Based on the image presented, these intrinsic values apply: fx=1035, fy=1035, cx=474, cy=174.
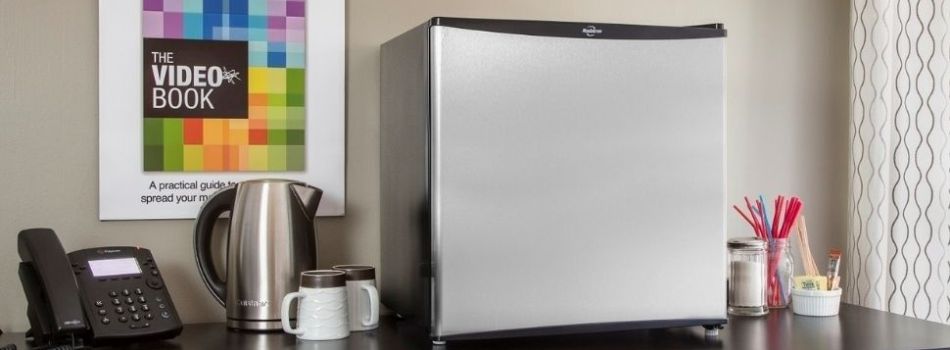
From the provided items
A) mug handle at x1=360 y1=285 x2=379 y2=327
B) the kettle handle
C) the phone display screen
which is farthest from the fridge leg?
the phone display screen

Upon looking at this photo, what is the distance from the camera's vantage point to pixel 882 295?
84.6 inches

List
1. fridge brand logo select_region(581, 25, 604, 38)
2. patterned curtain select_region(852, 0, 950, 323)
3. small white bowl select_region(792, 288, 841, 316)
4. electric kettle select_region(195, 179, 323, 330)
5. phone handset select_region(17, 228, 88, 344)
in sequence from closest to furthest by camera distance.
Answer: phone handset select_region(17, 228, 88, 344) → fridge brand logo select_region(581, 25, 604, 38) → electric kettle select_region(195, 179, 323, 330) → small white bowl select_region(792, 288, 841, 316) → patterned curtain select_region(852, 0, 950, 323)

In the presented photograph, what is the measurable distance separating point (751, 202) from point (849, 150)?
0.82 feet

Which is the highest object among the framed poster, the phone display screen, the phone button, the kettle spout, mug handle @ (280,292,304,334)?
the framed poster

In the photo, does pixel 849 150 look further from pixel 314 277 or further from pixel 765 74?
pixel 314 277

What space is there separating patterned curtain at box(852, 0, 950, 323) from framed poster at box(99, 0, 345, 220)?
1097 millimetres

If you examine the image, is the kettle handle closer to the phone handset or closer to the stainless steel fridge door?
the phone handset

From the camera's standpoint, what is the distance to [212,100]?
1884 mm

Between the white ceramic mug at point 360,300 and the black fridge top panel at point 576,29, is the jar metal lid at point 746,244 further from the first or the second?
the white ceramic mug at point 360,300

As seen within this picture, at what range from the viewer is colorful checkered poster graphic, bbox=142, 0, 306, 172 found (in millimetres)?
1860

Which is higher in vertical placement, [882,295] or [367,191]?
[367,191]

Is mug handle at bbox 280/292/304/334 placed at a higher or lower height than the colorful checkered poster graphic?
lower

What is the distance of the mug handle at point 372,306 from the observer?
177cm

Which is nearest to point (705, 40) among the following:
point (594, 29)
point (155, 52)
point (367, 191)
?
point (594, 29)
